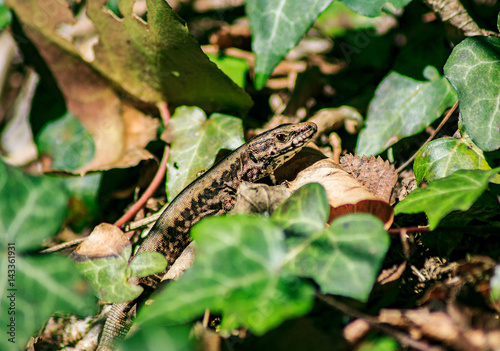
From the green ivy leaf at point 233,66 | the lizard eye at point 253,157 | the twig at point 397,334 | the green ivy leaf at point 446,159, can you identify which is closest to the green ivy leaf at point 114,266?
the twig at point 397,334

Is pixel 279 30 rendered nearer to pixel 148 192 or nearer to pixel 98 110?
pixel 148 192

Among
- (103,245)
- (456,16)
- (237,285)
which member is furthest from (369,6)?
(103,245)

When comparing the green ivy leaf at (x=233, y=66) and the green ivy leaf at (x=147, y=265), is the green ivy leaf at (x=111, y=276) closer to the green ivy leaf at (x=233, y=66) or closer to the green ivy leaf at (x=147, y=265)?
the green ivy leaf at (x=147, y=265)

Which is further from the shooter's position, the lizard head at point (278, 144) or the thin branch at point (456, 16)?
the lizard head at point (278, 144)

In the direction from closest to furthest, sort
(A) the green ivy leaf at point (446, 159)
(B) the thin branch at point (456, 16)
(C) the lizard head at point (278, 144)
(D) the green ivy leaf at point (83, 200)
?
(A) the green ivy leaf at point (446, 159) → (B) the thin branch at point (456, 16) → (C) the lizard head at point (278, 144) → (D) the green ivy leaf at point (83, 200)

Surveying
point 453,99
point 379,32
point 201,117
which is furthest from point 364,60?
point 201,117

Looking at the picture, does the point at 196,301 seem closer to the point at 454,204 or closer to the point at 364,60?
the point at 454,204
